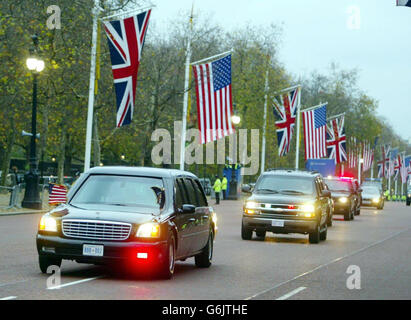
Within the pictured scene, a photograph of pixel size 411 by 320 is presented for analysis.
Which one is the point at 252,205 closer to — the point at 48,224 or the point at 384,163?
the point at 48,224

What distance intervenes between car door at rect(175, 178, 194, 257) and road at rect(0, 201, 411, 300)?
45cm

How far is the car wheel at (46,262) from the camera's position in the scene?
14.0 meters

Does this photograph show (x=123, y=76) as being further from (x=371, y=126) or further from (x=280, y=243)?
(x=371, y=126)

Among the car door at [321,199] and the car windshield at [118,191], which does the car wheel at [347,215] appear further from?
the car windshield at [118,191]

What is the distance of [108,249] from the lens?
13484mm

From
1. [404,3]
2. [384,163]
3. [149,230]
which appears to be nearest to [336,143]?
[384,163]

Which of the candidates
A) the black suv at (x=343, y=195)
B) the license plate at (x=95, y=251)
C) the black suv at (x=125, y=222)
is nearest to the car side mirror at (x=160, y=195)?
the black suv at (x=125, y=222)

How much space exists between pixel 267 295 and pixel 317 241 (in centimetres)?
1266

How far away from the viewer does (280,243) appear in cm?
2483

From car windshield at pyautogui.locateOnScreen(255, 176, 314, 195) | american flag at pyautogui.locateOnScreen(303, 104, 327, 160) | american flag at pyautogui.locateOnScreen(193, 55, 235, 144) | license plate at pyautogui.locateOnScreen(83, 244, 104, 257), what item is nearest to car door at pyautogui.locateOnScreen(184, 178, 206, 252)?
license plate at pyautogui.locateOnScreen(83, 244, 104, 257)

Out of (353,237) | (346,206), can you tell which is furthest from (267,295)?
(346,206)

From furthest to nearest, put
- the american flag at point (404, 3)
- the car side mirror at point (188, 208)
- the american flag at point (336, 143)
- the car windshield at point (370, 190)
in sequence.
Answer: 1. the american flag at point (336, 143)
2. the car windshield at point (370, 190)
3. the american flag at point (404, 3)
4. the car side mirror at point (188, 208)

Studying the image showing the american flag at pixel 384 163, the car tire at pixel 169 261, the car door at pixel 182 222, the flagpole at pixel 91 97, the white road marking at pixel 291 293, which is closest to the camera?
the white road marking at pixel 291 293

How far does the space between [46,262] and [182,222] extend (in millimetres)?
2221
